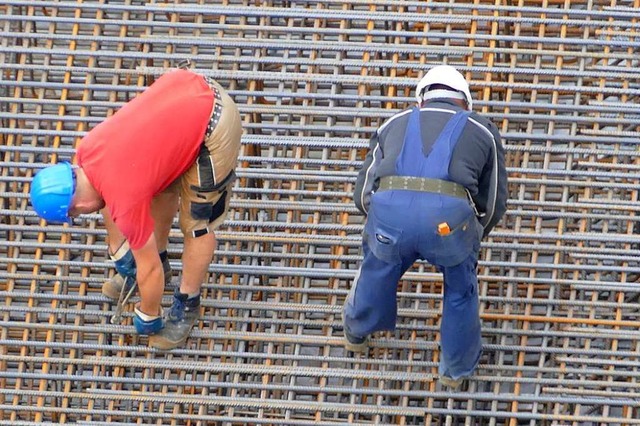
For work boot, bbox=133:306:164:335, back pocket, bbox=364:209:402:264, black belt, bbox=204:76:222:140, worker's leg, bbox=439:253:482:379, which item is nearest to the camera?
back pocket, bbox=364:209:402:264

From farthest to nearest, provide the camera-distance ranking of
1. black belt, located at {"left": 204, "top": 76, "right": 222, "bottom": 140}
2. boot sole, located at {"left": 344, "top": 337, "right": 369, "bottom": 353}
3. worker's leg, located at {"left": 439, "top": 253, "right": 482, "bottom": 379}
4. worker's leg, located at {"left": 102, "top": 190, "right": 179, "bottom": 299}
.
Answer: boot sole, located at {"left": 344, "top": 337, "right": 369, "bottom": 353}
worker's leg, located at {"left": 102, "top": 190, "right": 179, "bottom": 299}
worker's leg, located at {"left": 439, "top": 253, "right": 482, "bottom": 379}
black belt, located at {"left": 204, "top": 76, "right": 222, "bottom": 140}

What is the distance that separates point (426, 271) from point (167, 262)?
1284 mm

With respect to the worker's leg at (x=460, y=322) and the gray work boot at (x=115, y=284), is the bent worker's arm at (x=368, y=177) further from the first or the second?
the gray work boot at (x=115, y=284)

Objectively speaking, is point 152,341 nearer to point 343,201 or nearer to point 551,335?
point 343,201

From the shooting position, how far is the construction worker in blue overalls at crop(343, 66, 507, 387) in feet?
12.0

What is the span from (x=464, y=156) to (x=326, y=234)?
118cm

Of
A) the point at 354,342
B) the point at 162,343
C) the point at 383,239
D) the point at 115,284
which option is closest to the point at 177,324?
the point at 162,343

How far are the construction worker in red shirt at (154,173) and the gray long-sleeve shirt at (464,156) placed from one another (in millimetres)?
623

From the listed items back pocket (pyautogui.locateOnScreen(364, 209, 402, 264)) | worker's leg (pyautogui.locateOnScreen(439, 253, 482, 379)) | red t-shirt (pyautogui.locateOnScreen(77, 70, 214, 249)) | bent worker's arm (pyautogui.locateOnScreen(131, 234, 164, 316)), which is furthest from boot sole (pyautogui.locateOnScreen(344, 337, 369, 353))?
red t-shirt (pyautogui.locateOnScreen(77, 70, 214, 249))

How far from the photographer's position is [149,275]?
3990mm

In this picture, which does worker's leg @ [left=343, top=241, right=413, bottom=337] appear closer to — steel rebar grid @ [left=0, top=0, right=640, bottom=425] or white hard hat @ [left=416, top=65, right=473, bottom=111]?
steel rebar grid @ [left=0, top=0, right=640, bottom=425]

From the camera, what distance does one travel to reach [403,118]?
3779 mm

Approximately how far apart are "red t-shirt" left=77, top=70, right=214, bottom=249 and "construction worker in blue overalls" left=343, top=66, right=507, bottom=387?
2.60 ft

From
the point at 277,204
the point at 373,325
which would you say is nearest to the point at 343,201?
the point at 277,204
